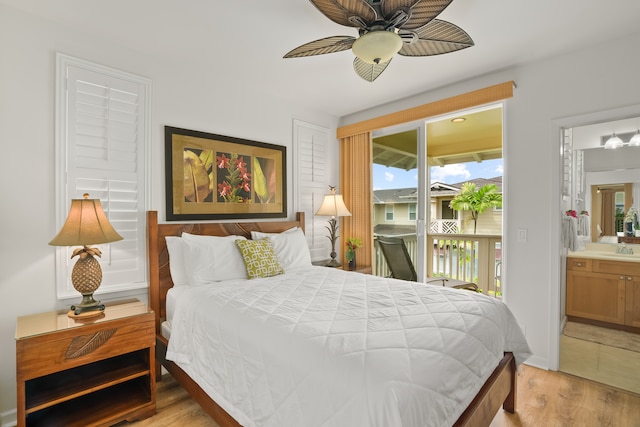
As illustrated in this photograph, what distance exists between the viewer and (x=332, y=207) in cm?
370

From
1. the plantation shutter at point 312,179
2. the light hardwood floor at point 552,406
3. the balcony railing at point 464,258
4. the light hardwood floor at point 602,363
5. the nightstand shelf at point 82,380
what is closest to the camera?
Result: the nightstand shelf at point 82,380

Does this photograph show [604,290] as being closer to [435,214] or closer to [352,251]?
[352,251]

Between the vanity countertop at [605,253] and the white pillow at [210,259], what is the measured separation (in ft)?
12.3

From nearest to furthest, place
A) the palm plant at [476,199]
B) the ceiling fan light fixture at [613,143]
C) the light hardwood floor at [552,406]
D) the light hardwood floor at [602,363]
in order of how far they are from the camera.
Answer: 1. the light hardwood floor at [552,406]
2. the light hardwood floor at [602,363]
3. the ceiling fan light fixture at [613,143]
4. the palm plant at [476,199]

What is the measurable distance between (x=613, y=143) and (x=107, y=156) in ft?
16.1

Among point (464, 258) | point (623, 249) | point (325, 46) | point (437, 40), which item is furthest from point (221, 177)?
point (623, 249)

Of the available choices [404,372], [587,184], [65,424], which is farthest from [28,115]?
[587,184]

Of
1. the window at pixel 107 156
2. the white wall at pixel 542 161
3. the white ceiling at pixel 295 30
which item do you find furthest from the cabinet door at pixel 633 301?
the window at pixel 107 156

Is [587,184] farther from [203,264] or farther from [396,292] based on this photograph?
[203,264]

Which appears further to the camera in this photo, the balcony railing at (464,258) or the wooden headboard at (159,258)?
the balcony railing at (464,258)

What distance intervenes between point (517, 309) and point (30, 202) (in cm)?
392

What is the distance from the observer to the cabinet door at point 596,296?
10.8 feet

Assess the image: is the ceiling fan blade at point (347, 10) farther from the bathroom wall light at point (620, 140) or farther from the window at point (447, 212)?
the window at point (447, 212)

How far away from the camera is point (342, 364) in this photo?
45.1 inches
